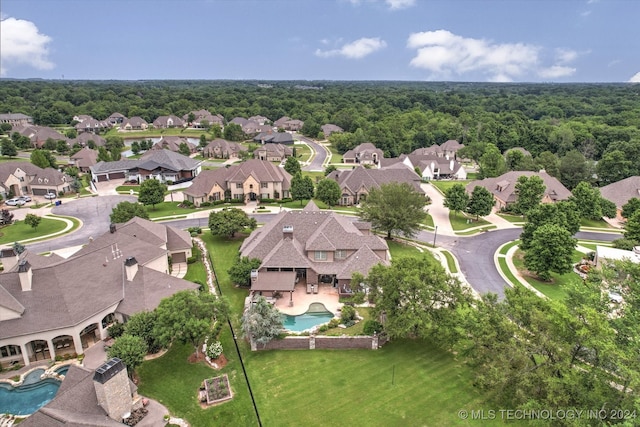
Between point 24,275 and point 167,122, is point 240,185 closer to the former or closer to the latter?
point 24,275

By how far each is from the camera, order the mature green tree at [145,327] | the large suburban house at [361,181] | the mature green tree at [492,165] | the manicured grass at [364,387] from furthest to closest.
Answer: the mature green tree at [492,165] → the large suburban house at [361,181] → the mature green tree at [145,327] → the manicured grass at [364,387]

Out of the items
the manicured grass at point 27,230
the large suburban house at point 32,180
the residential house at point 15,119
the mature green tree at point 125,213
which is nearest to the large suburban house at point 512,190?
the mature green tree at point 125,213

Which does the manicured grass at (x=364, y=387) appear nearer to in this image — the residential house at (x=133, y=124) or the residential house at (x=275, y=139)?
the residential house at (x=275, y=139)

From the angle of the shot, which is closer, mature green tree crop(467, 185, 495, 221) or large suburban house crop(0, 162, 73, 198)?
mature green tree crop(467, 185, 495, 221)

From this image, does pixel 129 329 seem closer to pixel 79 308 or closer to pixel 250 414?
pixel 79 308

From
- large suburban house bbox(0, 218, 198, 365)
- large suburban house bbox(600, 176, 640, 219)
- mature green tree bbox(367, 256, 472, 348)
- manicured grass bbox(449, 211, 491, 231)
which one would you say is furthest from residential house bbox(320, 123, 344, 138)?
mature green tree bbox(367, 256, 472, 348)

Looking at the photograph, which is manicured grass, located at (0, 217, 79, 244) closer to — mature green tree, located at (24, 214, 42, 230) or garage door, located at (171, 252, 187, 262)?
mature green tree, located at (24, 214, 42, 230)

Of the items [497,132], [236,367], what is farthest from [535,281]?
[497,132]
